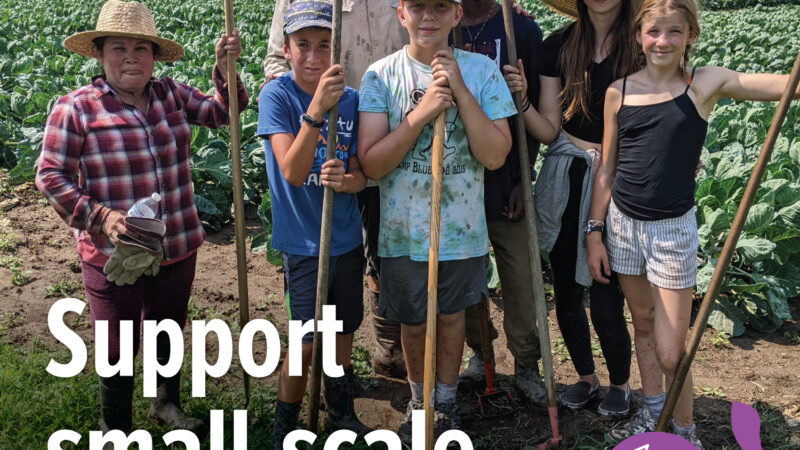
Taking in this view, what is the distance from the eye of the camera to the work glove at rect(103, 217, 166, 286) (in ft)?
10.2

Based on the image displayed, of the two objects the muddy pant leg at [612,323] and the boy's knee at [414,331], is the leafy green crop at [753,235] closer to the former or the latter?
the muddy pant leg at [612,323]

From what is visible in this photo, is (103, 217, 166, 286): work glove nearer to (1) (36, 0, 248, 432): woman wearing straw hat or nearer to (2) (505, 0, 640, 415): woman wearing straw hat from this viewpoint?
(1) (36, 0, 248, 432): woman wearing straw hat

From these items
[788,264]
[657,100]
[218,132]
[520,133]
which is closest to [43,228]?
[218,132]

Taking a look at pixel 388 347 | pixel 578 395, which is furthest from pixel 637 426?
pixel 388 347

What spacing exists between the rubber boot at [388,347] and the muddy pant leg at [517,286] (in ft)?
2.37

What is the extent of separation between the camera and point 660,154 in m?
3.17

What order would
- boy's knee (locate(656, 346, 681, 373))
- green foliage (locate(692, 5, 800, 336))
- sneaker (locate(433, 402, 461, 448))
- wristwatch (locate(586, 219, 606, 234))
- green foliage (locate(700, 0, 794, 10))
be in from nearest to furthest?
boy's knee (locate(656, 346, 681, 373)) < wristwatch (locate(586, 219, 606, 234)) < sneaker (locate(433, 402, 461, 448)) < green foliage (locate(692, 5, 800, 336)) < green foliage (locate(700, 0, 794, 10))

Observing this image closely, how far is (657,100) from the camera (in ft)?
10.4

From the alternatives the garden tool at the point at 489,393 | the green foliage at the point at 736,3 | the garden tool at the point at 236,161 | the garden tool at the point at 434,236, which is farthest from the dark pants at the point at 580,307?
the green foliage at the point at 736,3

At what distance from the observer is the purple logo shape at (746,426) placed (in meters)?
3.67

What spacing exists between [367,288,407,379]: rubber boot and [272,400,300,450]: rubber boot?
3.33 feet

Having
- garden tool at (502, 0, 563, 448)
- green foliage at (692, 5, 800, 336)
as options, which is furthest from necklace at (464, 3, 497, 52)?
green foliage at (692, 5, 800, 336)

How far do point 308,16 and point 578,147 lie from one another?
1.43 metres

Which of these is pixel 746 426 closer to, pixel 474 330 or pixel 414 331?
pixel 474 330
